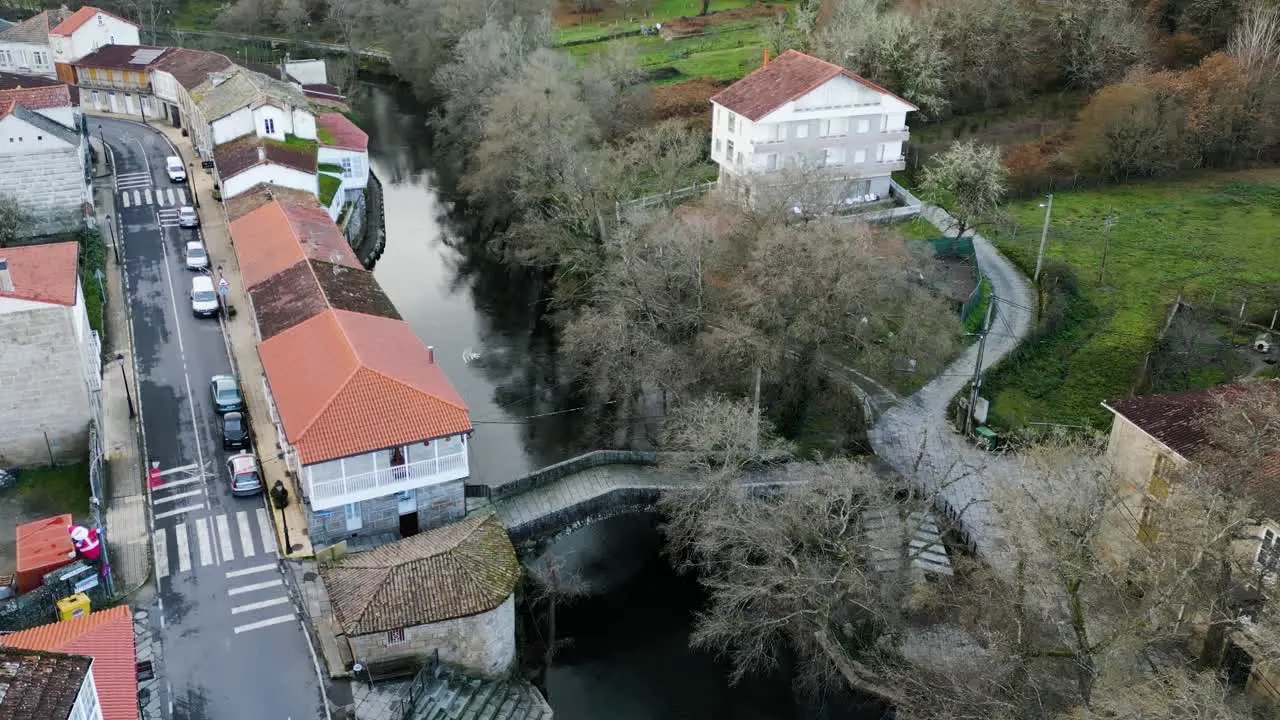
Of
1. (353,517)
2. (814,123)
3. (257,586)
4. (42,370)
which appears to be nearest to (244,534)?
(257,586)

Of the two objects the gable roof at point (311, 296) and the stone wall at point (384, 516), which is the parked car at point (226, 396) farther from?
the stone wall at point (384, 516)

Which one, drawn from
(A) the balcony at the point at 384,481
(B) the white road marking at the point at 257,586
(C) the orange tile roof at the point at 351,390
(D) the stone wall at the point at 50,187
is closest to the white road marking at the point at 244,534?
(B) the white road marking at the point at 257,586

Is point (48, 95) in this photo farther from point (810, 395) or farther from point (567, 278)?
point (810, 395)

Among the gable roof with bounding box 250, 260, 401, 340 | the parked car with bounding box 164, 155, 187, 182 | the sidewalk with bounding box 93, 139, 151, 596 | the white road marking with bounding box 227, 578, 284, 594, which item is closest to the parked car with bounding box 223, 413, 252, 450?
the sidewalk with bounding box 93, 139, 151, 596

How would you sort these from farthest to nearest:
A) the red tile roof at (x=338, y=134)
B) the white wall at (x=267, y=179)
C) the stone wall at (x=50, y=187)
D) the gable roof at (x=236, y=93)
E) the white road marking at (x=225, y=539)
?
the red tile roof at (x=338, y=134) < the gable roof at (x=236, y=93) < the white wall at (x=267, y=179) < the stone wall at (x=50, y=187) < the white road marking at (x=225, y=539)

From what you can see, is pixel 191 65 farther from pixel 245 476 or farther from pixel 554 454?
pixel 245 476
